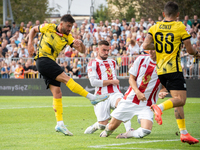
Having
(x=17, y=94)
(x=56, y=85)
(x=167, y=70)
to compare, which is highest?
(x=167, y=70)

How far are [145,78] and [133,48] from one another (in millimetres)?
11951

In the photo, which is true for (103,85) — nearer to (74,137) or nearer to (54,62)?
(54,62)

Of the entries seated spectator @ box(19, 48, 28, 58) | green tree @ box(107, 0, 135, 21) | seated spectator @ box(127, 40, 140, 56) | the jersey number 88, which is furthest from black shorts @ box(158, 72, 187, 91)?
green tree @ box(107, 0, 135, 21)

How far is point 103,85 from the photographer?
7457 millimetres

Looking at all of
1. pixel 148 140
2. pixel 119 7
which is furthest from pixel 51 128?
pixel 119 7

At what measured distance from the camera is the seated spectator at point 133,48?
58.7 feet

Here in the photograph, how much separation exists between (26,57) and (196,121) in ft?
44.3

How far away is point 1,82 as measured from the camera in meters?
19.3

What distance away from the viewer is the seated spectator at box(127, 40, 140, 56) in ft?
58.7

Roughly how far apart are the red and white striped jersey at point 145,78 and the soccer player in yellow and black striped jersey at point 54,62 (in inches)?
29.5

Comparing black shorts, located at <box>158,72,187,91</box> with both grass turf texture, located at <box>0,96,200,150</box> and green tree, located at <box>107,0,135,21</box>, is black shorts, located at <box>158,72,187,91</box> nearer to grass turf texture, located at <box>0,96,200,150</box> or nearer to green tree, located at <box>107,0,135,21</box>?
grass turf texture, located at <box>0,96,200,150</box>

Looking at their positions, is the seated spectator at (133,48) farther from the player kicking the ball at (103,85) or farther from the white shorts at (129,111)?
the white shorts at (129,111)

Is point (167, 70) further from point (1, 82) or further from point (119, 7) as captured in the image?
point (119, 7)

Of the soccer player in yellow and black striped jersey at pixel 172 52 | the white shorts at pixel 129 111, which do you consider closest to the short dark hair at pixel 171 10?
the soccer player in yellow and black striped jersey at pixel 172 52
